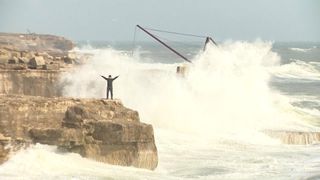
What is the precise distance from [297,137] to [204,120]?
371 centimetres

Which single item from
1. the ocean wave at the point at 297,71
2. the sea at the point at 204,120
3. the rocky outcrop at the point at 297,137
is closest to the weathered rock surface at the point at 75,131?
the sea at the point at 204,120

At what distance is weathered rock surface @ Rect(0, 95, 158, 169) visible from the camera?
51.8ft

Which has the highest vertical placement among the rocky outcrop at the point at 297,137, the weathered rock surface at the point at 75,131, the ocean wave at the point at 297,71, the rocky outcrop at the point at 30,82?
the ocean wave at the point at 297,71

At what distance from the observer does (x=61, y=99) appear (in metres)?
16.8

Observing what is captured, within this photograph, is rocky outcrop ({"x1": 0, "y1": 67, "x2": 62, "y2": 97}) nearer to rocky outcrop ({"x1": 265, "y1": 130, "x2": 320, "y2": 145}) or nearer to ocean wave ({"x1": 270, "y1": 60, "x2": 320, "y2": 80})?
rocky outcrop ({"x1": 265, "y1": 130, "x2": 320, "y2": 145})

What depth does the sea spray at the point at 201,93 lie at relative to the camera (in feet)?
78.6

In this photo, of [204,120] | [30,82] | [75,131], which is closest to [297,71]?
[204,120]

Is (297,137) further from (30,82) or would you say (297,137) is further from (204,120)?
(30,82)

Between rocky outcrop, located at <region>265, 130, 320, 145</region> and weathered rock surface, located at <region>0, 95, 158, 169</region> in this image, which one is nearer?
weathered rock surface, located at <region>0, 95, 158, 169</region>

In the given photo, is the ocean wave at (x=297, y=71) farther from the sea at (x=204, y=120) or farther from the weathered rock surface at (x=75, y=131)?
the weathered rock surface at (x=75, y=131)

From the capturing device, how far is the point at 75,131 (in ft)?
52.3

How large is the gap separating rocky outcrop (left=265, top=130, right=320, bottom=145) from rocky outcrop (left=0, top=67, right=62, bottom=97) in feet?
25.7

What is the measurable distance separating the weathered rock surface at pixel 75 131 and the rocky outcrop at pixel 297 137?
323 inches

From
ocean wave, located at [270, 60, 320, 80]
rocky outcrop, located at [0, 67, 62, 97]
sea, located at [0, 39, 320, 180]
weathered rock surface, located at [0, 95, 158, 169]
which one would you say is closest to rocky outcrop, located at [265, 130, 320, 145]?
sea, located at [0, 39, 320, 180]
